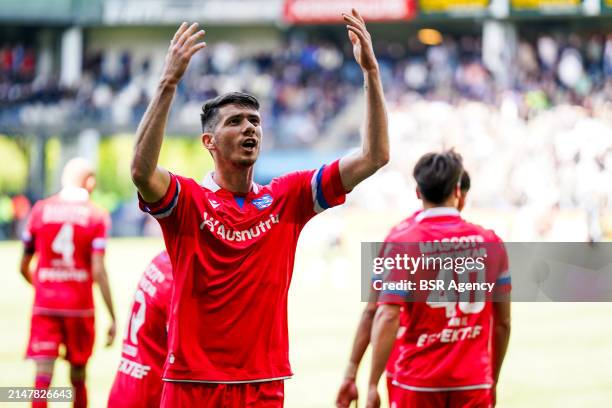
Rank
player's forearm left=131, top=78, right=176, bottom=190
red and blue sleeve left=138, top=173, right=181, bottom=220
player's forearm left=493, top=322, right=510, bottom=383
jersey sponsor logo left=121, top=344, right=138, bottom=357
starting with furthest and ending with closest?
1. jersey sponsor logo left=121, top=344, right=138, bottom=357
2. player's forearm left=493, top=322, right=510, bottom=383
3. red and blue sleeve left=138, top=173, right=181, bottom=220
4. player's forearm left=131, top=78, right=176, bottom=190

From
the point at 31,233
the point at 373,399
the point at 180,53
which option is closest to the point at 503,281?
the point at 373,399

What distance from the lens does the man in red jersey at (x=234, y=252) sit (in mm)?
3877

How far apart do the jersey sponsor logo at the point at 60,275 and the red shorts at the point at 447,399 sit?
3.95m

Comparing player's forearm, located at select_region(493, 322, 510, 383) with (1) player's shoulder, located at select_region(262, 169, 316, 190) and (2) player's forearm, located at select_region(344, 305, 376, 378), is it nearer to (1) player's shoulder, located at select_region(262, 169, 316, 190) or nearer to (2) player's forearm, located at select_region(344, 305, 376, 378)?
(2) player's forearm, located at select_region(344, 305, 376, 378)

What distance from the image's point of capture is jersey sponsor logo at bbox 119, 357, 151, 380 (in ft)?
16.2

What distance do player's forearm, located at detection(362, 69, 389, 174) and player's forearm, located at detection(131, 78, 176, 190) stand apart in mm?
841

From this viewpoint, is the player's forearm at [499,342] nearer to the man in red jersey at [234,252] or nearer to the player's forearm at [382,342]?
the player's forearm at [382,342]

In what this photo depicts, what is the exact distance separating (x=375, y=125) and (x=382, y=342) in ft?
4.05

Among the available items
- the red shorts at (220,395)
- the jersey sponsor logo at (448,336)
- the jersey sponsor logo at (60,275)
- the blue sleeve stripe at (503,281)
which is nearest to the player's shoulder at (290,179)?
the red shorts at (220,395)

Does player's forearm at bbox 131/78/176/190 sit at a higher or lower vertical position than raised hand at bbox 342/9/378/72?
lower

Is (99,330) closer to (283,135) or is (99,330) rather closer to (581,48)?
(283,135)

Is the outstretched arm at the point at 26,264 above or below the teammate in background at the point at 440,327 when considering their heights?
above

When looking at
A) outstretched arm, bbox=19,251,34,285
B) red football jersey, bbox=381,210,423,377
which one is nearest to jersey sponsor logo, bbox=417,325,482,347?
red football jersey, bbox=381,210,423,377

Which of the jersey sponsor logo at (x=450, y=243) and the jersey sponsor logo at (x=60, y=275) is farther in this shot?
the jersey sponsor logo at (x=60, y=275)
